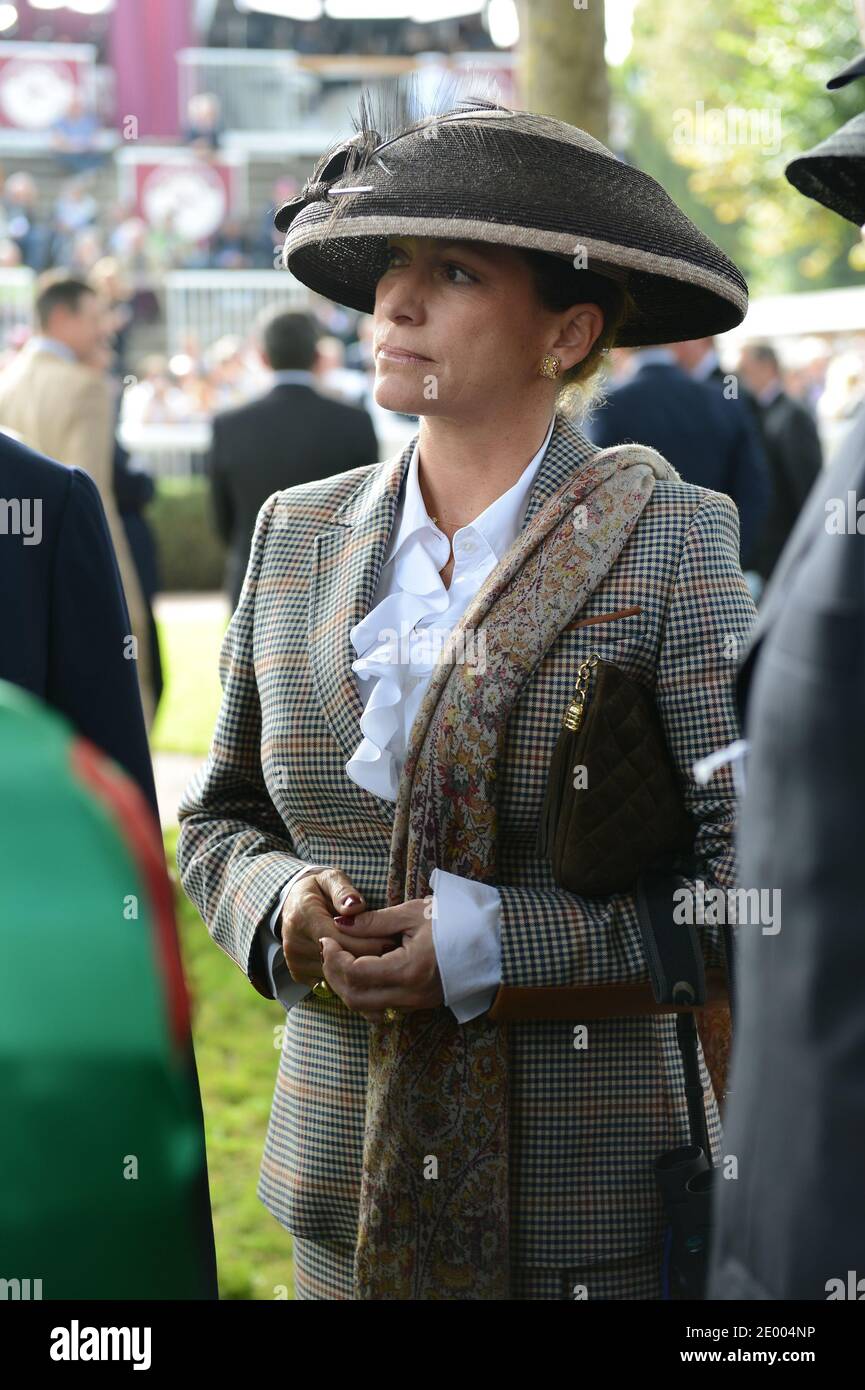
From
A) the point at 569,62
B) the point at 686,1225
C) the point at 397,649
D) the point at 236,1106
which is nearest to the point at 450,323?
the point at 397,649

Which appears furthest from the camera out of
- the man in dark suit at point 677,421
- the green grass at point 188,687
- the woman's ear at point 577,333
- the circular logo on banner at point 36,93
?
the circular logo on banner at point 36,93

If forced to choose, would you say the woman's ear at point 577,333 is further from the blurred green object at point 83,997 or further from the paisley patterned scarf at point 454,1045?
the blurred green object at point 83,997

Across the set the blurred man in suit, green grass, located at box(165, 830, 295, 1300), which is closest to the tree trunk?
the blurred man in suit

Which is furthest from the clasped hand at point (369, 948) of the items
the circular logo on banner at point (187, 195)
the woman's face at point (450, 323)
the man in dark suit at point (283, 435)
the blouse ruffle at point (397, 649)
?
the circular logo on banner at point (187, 195)

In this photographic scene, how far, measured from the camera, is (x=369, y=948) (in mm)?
2086

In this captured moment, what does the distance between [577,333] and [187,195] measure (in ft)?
94.3

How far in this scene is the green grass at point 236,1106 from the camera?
3.77 meters

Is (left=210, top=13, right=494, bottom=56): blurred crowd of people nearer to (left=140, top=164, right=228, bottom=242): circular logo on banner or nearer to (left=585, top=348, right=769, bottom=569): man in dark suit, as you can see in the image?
(left=140, top=164, right=228, bottom=242): circular logo on banner

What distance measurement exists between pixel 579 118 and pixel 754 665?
583 centimetres

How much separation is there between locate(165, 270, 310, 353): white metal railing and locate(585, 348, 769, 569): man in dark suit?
19.7 m

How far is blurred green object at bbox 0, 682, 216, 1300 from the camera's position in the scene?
74 centimetres

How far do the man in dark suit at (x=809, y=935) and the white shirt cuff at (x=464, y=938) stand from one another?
33.1 inches

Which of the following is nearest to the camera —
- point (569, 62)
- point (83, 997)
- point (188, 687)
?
point (83, 997)

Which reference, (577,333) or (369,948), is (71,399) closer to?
(577,333)
